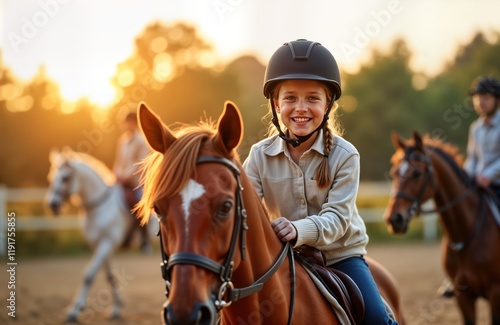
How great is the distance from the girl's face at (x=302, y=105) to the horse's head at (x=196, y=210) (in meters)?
0.71

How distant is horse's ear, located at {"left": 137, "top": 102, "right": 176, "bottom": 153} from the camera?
2.40m

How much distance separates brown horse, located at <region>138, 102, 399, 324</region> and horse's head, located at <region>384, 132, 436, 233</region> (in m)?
4.36

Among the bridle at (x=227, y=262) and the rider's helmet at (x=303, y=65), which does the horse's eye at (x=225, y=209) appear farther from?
the rider's helmet at (x=303, y=65)

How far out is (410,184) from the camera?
682cm

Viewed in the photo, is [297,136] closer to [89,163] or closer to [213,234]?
[213,234]

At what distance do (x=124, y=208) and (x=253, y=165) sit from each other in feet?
24.1

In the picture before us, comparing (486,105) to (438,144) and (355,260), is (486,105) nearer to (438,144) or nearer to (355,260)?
(438,144)

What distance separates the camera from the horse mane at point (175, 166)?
2.21m

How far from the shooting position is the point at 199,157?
230 cm

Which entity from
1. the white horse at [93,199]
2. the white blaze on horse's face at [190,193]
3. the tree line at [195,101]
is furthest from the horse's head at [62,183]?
the tree line at [195,101]

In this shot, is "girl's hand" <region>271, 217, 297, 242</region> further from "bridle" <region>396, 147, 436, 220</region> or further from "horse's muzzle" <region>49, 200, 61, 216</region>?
"horse's muzzle" <region>49, 200, 61, 216</region>

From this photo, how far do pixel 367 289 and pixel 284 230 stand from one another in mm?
680

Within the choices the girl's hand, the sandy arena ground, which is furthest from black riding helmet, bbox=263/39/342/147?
the sandy arena ground

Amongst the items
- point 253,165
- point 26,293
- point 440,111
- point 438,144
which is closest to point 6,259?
point 26,293
